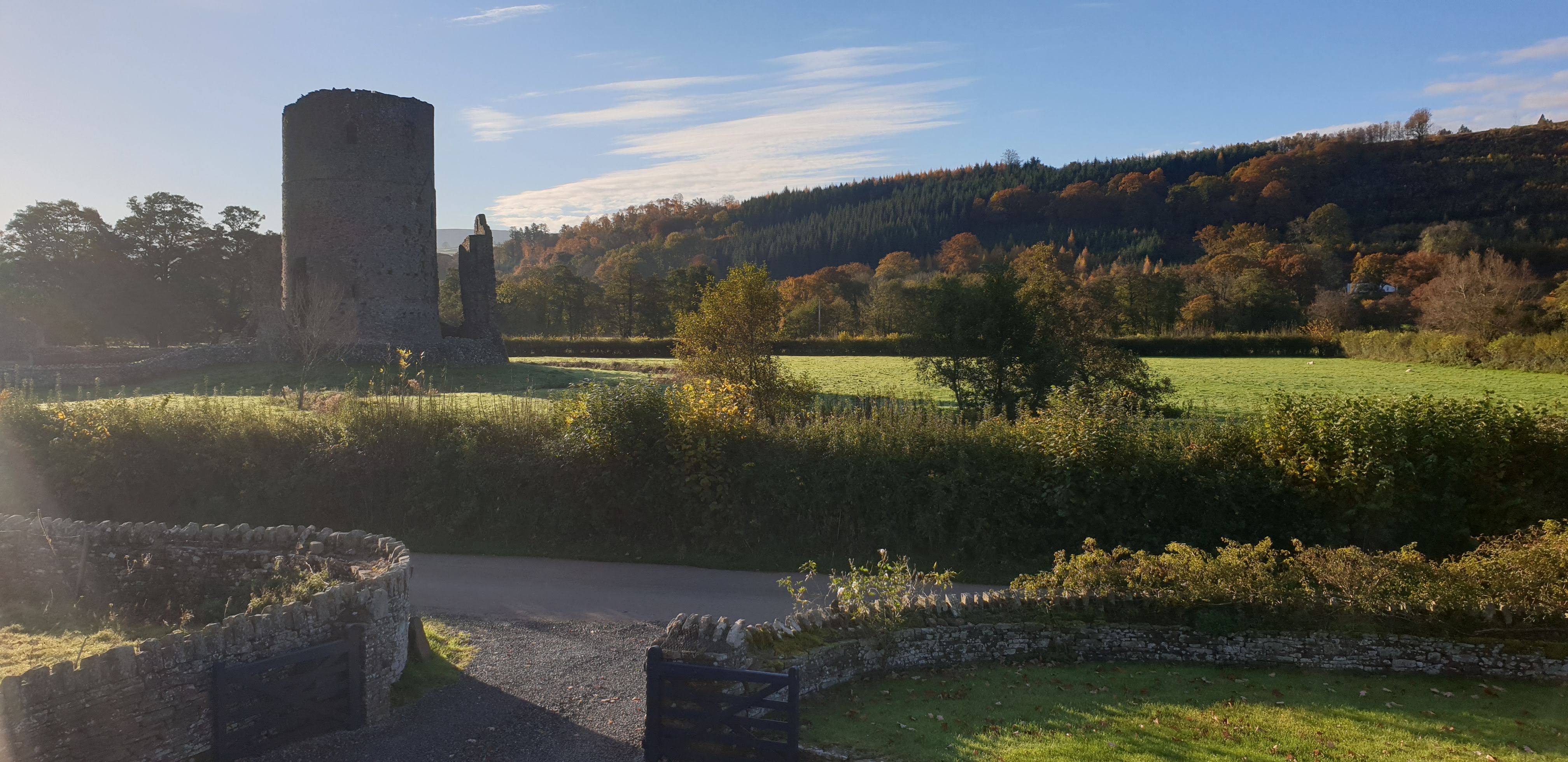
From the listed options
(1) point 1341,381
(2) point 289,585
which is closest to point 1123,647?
(2) point 289,585

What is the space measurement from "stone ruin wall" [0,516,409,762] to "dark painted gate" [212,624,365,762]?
14 centimetres

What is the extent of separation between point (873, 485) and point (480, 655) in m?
6.75

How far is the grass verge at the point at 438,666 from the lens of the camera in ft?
25.8

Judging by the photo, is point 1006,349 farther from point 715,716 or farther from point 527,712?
point 715,716

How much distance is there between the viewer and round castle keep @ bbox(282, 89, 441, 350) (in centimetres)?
3159

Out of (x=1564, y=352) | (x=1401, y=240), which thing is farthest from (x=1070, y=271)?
(x=1564, y=352)

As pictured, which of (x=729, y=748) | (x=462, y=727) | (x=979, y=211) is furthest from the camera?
(x=979, y=211)

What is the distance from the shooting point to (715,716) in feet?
21.2

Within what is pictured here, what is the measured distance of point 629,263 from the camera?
72.7 metres

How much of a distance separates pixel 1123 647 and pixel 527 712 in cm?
605

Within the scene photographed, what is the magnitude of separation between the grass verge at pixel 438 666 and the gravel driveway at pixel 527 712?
0.11 meters

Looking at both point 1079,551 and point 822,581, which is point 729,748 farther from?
point 1079,551

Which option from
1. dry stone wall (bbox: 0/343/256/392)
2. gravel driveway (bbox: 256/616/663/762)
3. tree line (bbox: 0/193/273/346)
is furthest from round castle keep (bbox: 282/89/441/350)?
gravel driveway (bbox: 256/616/663/762)

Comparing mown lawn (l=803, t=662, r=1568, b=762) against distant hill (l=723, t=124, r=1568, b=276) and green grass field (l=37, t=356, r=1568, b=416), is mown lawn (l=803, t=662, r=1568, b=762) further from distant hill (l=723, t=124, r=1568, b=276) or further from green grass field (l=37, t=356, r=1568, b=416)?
distant hill (l=723, t=124, r=1568, b=276)
